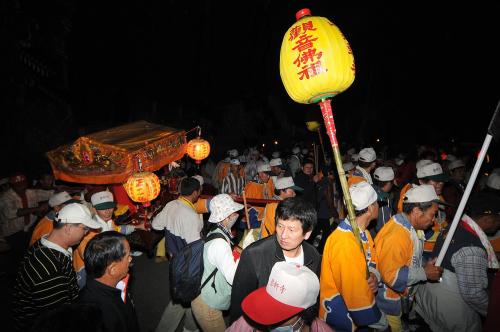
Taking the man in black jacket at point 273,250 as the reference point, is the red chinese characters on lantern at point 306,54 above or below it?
above

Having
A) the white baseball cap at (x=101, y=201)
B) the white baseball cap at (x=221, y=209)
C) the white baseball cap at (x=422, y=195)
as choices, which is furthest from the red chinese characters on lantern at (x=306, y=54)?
the white baseball cap at (x=101, y=201)

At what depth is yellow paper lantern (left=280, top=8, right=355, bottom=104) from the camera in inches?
114

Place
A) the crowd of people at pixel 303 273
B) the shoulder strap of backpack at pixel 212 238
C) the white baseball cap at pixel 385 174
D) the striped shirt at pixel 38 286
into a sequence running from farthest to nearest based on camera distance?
the white baseball cap at pixel 385 174 < the shoulder strap of backpack at pixel 212 238 < the striped shirt at pixel 38 286 < the crowd of people at pixel 303 273

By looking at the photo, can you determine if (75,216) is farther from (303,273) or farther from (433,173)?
(433,173)

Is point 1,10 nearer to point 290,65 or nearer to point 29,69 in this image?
point 29,69

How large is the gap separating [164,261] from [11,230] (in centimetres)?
360

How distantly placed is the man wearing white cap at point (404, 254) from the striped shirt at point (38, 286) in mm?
3786

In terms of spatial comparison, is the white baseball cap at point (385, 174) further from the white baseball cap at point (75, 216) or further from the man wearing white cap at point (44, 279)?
the man wearing white cap at point (44, 279)

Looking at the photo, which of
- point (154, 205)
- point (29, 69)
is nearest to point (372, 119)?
point (154, 205)

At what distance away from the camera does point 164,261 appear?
7266mm

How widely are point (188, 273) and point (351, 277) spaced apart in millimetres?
1882

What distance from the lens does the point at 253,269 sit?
2.65 m

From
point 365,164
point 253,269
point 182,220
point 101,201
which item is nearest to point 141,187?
point 101,201

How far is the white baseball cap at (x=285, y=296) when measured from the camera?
1.85 metres
